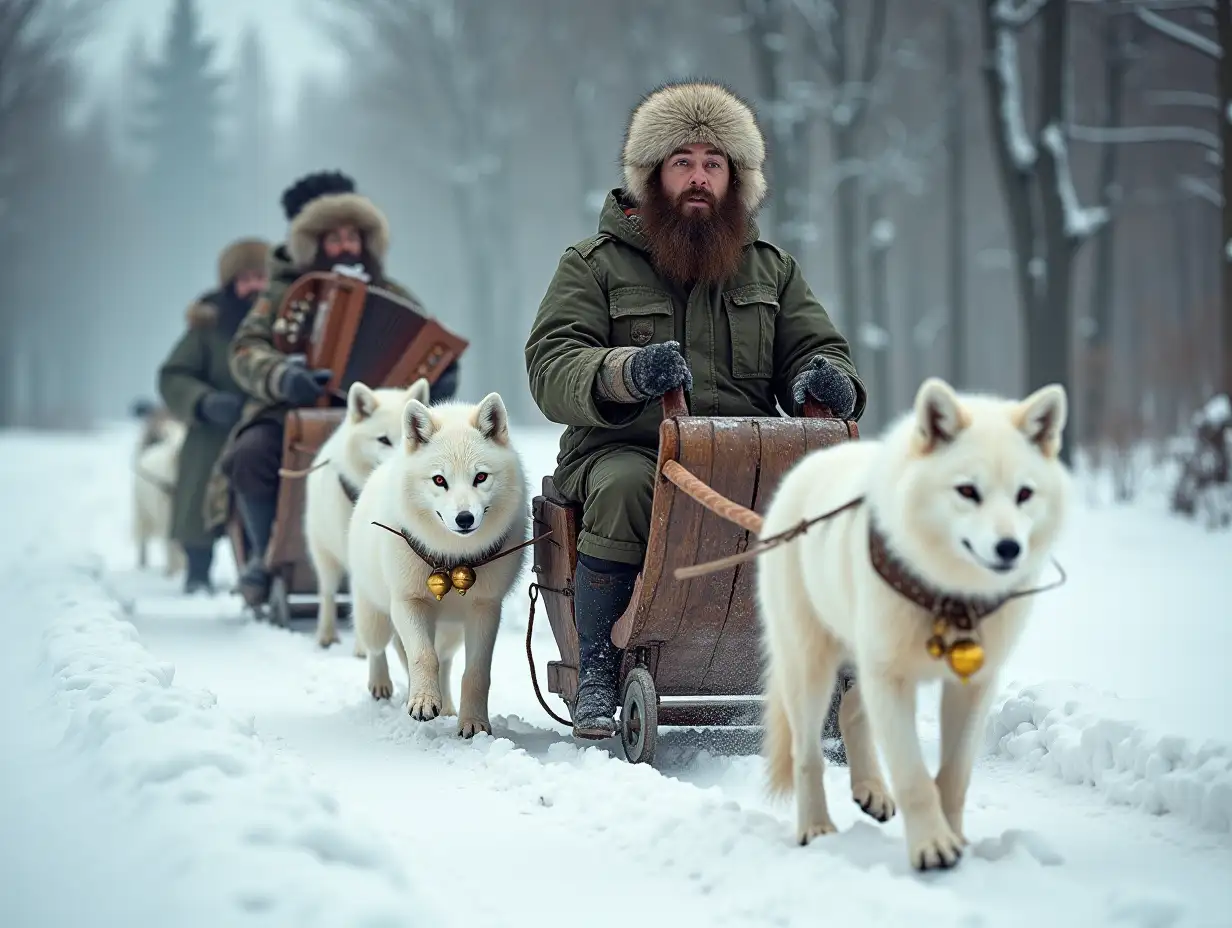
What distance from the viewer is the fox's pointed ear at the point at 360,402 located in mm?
6855

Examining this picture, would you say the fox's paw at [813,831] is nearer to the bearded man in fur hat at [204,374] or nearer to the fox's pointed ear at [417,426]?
the fox's pointed ear at [417,426]

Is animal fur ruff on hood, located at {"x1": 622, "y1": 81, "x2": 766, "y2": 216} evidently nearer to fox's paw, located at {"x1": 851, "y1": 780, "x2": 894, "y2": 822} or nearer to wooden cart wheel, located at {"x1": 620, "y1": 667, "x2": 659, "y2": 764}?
wooden cart wheel, located at {"x1": 620, "y1": 667, "x2": 659, "y2": 764}

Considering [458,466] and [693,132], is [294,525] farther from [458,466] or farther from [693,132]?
[693,132]

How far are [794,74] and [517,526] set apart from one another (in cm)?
2555

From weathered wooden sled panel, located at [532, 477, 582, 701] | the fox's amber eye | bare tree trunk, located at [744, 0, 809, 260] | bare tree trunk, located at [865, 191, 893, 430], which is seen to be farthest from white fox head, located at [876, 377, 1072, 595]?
bare tree trunk, located at [865, 191, 893, 430]

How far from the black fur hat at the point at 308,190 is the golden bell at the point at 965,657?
6.93 m

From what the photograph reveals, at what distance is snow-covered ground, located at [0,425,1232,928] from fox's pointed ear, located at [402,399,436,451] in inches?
41.9

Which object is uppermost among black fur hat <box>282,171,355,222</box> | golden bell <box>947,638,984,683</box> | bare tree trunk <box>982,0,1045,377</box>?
bare tree trunk <box>982,0,1045,377</box>

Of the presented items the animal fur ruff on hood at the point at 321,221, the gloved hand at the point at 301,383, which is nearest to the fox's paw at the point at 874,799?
the gloved hand at the point at 301,383

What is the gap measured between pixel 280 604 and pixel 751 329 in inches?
183

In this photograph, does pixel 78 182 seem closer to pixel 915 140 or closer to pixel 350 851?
pixel 915 140

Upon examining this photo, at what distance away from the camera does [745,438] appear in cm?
413

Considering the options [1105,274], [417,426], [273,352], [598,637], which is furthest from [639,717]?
[1105,274]

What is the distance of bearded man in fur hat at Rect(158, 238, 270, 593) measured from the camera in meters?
10.1
